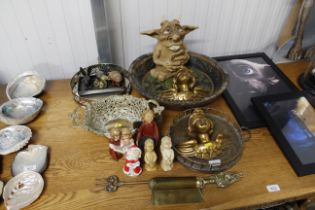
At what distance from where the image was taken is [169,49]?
3.11 ft

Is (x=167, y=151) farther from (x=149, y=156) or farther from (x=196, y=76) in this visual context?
(x=196, y=76)

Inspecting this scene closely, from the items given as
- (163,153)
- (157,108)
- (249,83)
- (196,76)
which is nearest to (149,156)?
(163,153)

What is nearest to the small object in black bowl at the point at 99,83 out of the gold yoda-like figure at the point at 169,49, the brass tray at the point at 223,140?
the gold yoda-like figure at the point at 169,49

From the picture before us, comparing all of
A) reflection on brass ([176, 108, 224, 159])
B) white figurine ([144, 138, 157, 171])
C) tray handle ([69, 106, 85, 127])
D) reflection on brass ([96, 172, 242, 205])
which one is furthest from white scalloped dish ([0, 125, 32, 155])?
reflection on brass ([176, 108, 224, 159])

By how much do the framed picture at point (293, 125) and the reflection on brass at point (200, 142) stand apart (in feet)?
0.67

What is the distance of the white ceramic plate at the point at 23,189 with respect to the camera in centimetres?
69

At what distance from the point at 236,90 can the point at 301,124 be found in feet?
0.88

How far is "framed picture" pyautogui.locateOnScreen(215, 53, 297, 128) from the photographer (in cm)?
95

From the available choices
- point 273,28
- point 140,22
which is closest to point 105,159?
point 140,22

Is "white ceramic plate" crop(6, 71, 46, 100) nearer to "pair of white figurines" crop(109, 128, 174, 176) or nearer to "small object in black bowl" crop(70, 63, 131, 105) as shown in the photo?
"small object in black bowl" crop(70, 63, 131, 105)

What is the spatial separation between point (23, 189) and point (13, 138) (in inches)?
7.9

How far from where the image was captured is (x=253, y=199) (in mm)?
724

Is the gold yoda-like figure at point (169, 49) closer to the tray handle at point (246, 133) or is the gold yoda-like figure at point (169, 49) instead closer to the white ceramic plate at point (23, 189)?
the tray handle at point (246, 133)

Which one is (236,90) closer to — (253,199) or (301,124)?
(301,124)
